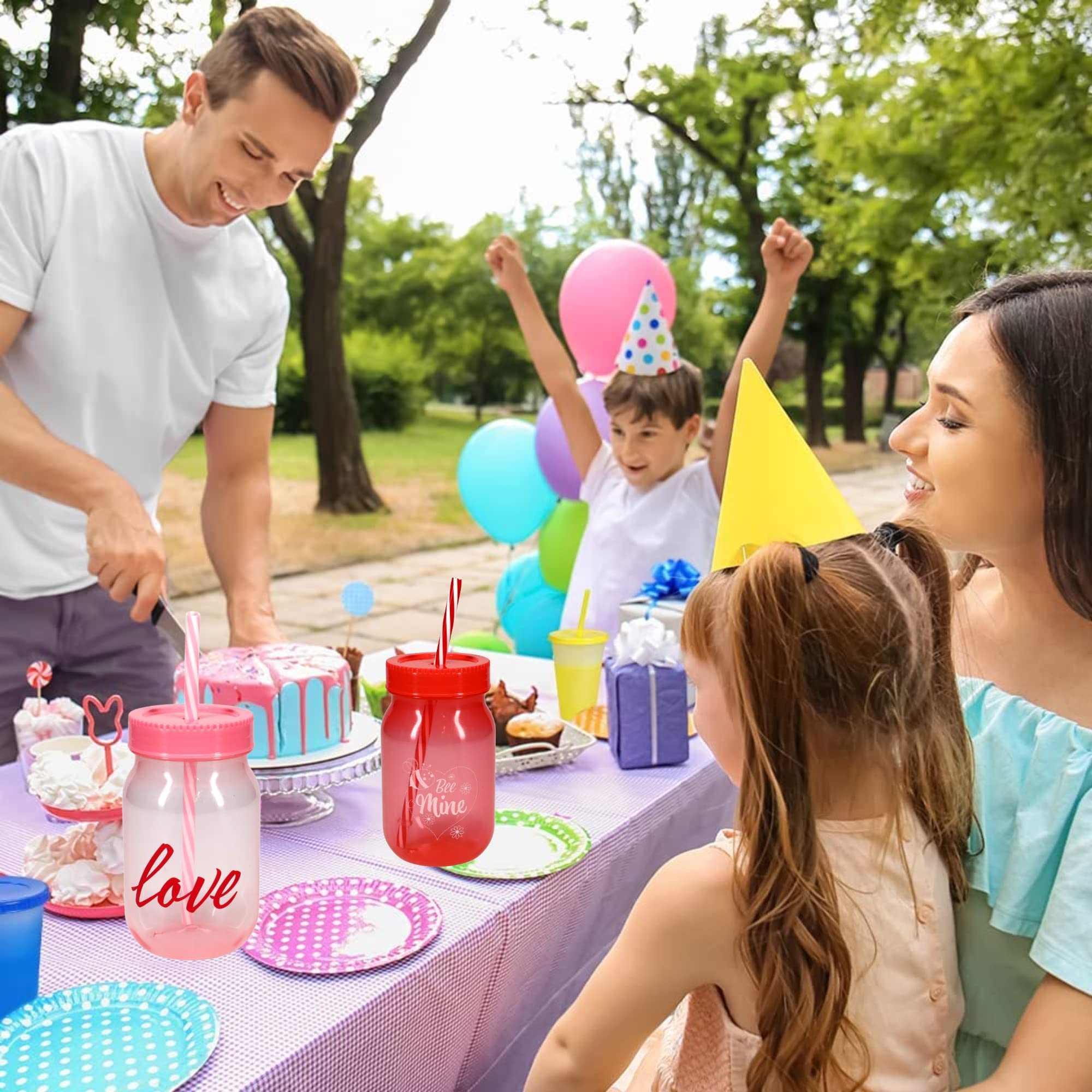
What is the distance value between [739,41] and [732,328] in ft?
28.5

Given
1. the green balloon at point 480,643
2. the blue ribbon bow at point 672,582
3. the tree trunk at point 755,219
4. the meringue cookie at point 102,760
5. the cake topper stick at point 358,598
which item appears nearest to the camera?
the meringue cookie at point 102,760

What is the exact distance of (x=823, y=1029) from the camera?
952 millimetres

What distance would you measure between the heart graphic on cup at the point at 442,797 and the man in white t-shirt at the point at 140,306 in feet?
2.78

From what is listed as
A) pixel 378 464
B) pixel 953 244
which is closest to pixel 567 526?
pixel 953 244

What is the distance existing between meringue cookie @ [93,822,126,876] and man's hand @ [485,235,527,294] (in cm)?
180

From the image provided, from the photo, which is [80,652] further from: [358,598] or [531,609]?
[531,609]

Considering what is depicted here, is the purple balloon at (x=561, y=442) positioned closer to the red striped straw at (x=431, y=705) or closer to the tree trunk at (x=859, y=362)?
the red striped straw at (x=431, y=705)

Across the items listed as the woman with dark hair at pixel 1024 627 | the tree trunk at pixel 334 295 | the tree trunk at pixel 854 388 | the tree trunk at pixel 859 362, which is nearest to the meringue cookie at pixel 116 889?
the woman with dark hair at pixel 1024 627

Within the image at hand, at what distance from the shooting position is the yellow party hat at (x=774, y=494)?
3.41 feet

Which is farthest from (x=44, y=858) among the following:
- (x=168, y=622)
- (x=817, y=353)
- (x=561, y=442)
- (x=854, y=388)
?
(x=854, y=388)

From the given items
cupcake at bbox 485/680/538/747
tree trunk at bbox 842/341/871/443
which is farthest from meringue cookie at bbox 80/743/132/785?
tree trunk at bbox 842/341/871/443

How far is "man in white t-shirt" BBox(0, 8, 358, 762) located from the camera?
1821mm

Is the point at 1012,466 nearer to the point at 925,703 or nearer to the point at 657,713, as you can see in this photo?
the point at 925,703

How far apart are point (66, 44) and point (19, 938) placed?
4271 mm
